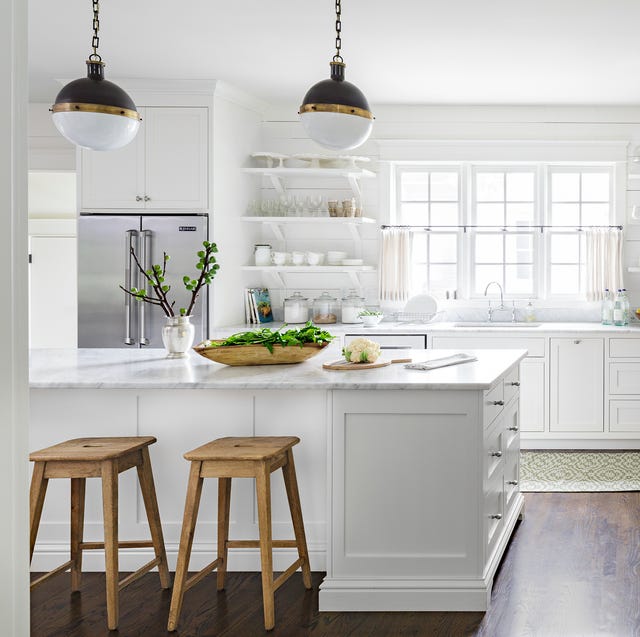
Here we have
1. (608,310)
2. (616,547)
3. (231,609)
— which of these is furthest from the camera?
(608,310)

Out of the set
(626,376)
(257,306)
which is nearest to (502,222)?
(626,376)

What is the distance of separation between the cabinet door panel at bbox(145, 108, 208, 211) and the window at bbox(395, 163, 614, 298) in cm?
170

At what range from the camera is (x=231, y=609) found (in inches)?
110

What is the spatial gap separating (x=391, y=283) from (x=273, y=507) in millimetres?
3156

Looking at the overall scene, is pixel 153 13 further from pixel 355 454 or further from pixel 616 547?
pixel 616 547

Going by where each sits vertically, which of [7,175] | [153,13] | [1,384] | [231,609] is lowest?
[231,609]

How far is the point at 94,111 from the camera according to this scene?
9.51 feet

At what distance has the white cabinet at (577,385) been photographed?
539cm

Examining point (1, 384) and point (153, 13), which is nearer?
point (1, 384)

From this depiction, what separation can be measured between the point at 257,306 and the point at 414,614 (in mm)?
3414

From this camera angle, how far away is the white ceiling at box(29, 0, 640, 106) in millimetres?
3787

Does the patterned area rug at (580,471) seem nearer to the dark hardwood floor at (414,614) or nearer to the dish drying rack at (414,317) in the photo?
the dark hardwood floor at (414,614)

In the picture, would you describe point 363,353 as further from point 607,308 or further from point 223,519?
point 607,308

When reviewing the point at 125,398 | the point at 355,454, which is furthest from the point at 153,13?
the point at 355,454
